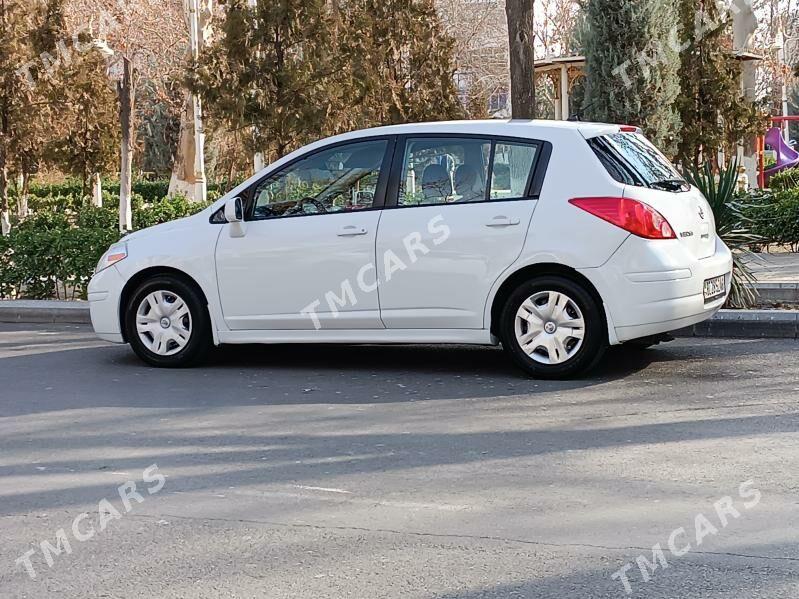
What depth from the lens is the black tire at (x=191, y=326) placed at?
28.4ft

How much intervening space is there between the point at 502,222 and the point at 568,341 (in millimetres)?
893

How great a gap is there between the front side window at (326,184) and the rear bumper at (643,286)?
1.69 meters

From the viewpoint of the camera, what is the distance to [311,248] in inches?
325

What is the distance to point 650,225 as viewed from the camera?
763cm

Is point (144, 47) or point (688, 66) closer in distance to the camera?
point (688, 66)

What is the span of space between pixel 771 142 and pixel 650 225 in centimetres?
3666

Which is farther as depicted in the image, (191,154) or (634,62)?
(191,154)

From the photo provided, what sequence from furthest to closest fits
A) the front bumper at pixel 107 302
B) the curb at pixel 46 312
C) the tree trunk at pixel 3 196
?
the tree trunk at pixel 3 196, the curb at pixel 46 312, the front bumper at pixel 107 302

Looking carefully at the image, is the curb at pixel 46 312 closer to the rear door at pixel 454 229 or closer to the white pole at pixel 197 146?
the rear door at pixel 454 229

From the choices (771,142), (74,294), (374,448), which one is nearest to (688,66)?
(74,294)

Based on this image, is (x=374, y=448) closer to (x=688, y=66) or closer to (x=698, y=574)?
(x=698, y=574)

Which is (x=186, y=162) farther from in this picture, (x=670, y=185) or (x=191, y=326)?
(x=670, y=185)

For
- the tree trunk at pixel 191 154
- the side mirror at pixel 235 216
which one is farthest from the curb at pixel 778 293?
the tree trunk at pixel 191 154

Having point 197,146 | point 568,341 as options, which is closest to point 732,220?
point 568,341
